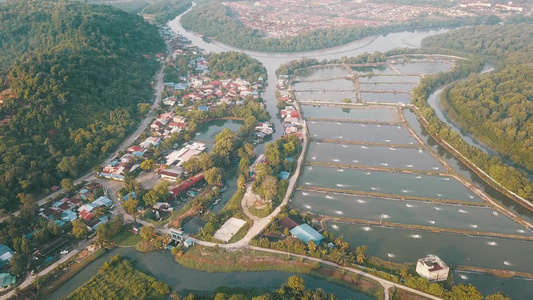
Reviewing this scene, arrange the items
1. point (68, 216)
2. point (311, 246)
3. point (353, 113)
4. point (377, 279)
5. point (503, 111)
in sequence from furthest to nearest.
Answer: point (353, 113), point (503, 111), point (68, 216), point (311, 246), point (377, 279)

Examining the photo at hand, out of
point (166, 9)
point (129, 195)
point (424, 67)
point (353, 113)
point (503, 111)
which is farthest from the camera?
point (166, 9)

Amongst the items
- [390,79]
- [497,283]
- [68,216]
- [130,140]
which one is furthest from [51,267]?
[390,79]

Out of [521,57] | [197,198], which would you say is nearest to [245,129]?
[197,198]

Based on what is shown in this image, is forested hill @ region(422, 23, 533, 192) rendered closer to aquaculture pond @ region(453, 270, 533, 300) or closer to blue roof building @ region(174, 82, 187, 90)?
aquaculture pond @ region(453, 270, 533, 300)

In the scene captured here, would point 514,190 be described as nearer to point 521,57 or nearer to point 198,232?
point 198,232

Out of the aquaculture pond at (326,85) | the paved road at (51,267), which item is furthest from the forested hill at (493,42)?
the paved road at (51,267)

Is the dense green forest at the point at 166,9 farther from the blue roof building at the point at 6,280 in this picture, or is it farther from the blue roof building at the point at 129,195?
the blue roof building at the point at 6,280

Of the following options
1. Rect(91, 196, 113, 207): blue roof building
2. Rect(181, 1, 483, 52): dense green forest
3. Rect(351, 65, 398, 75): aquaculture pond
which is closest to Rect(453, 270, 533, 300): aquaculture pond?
Rect(91, 196, 113, 207): blue roof building

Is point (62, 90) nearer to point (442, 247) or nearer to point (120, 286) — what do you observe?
point (120, 286)
